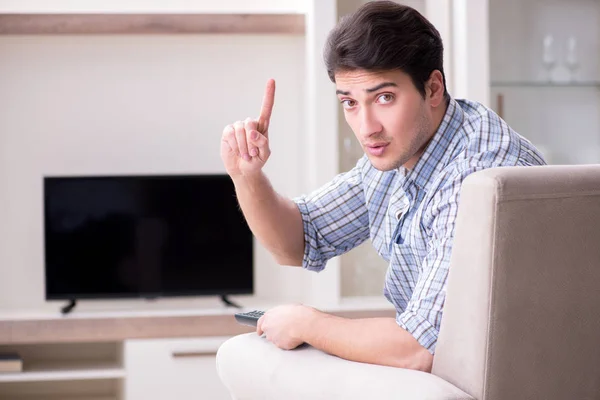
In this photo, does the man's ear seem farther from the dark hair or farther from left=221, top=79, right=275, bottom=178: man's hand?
left=221, top=79, right=275, bottom=178: man's hand

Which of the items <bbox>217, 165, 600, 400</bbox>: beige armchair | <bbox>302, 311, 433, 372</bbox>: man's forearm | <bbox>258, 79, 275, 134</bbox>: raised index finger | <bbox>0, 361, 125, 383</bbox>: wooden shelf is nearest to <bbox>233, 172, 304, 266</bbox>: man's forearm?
<bbox>258, 79, 275, 134</bbox>: raised index finger

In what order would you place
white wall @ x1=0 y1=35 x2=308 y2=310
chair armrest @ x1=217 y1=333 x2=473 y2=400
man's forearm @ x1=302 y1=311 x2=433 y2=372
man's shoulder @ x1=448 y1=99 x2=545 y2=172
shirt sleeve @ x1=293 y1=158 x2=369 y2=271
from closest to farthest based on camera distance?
1. chair armrest @ x1=217 y1=333 x2=473 y2=400
2. man's forearm @ x1=302 y1=311 x2=433 y2=372
3. man's shoulder @ x1=448 y1=99 x2=545 y2=172
4. shirt sleeve @ x1=293 y1=158 x2=369 y2=271
5. white wall @ x1=0 y1=35 x2=308 y2=310

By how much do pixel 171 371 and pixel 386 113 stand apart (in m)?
2.50

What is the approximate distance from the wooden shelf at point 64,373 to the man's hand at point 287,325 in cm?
256

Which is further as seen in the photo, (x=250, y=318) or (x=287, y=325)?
(x=250, y=318)

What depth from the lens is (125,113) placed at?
418cm

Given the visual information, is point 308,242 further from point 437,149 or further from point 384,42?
point 384,42

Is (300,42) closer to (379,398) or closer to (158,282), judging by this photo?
(158,282)

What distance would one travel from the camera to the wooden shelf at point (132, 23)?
4.02 m

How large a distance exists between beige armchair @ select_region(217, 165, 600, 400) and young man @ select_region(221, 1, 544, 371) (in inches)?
4.3

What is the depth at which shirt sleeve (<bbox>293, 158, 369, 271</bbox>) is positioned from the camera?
1900mm

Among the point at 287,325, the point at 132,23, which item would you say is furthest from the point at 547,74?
the point at 287,325

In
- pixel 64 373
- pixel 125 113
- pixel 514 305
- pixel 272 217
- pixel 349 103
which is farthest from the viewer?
pixel 125 113

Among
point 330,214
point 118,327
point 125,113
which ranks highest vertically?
point 125,113
